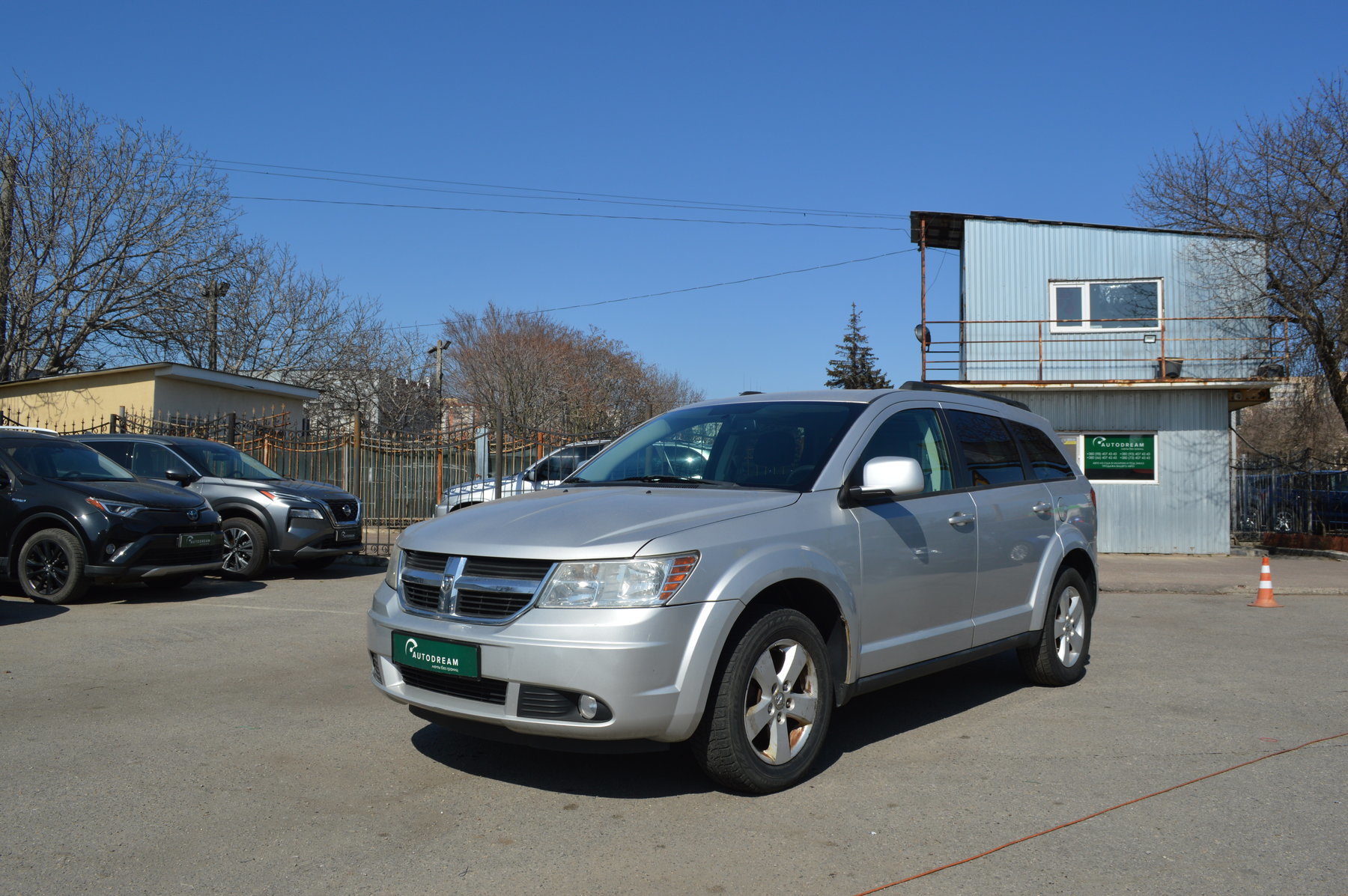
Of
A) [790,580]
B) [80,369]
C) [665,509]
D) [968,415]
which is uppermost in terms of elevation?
[80,369]

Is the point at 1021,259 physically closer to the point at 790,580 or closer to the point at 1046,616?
the point at 1046,616

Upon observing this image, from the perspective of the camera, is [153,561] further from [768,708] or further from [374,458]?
[374,458]

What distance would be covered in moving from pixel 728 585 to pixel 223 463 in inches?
404

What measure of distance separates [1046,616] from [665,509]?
3123 millimetres

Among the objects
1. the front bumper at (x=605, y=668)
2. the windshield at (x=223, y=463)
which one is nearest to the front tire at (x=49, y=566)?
the windshield at (x=223, y=463)

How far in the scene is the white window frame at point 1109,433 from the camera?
774 inches

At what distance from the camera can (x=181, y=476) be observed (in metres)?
11.9

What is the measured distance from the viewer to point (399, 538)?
4793 millimetres

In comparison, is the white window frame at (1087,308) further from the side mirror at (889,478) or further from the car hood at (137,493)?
the side mirror at (889,478)

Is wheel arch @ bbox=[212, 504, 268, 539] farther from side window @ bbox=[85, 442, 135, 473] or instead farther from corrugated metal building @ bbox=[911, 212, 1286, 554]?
corrugated metal building @ bbox=[911, 212, 1286, 554]

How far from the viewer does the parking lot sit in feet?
11.5

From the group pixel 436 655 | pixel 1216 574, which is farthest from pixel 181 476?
pixel 1216 574

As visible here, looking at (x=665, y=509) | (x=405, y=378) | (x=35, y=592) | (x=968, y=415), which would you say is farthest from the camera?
(x=405, y=378)

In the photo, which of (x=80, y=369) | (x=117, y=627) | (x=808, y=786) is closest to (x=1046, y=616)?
(x=808, y=786)
